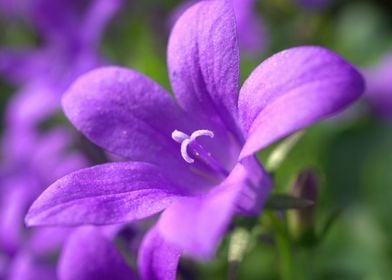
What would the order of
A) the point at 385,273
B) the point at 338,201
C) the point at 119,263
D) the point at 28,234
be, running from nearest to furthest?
the point at 119,263 → the point at 385,273 → the point at 28,234 → the point at 338,201

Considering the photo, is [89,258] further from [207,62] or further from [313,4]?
[313,4]

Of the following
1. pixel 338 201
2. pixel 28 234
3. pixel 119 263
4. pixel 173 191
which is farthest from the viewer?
pixel 338 201

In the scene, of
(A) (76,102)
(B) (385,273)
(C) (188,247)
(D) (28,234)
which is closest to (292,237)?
(A) (76,102)

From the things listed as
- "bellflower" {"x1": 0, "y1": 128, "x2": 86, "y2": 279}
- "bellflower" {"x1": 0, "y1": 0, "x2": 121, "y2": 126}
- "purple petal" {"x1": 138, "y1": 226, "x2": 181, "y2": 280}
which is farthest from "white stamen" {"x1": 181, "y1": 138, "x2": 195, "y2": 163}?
"bellflower" {"x1": 0, "y1": 0, "x2": 121, "y2": 126}

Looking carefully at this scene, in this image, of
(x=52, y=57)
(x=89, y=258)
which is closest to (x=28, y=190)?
(x=52, y=57)

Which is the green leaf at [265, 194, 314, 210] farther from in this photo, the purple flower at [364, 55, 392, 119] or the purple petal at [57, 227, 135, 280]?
the purple flower at [364, 55, 392, 119]

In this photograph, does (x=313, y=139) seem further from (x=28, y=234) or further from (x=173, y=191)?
(x=173, y=191)
